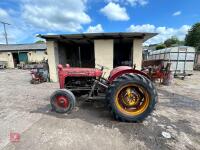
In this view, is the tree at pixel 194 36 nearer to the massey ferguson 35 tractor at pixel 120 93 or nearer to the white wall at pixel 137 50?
the white wall at pixel 137 50

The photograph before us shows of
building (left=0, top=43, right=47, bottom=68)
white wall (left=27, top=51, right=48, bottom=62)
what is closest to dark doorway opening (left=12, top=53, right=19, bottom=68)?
building (left=0, top=43, right=47, bottom=68)

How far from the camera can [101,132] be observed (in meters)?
2.53

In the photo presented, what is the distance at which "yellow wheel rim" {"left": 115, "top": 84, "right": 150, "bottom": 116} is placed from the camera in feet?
9.44

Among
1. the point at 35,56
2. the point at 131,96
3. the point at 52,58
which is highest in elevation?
the point at 35,56

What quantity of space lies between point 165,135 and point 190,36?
23.1m

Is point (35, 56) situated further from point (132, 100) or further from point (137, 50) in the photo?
point (132, 100)

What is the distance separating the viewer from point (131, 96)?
294cm

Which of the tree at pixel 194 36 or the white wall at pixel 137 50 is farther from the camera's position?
the tree at pixel 194 36

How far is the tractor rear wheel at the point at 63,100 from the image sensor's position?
3.11m

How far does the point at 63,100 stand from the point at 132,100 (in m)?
1.67

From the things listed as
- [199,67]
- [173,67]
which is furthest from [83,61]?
[199,67]

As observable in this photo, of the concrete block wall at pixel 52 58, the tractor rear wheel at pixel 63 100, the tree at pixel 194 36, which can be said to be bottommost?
the tractor rear wheel at pixel 63 100

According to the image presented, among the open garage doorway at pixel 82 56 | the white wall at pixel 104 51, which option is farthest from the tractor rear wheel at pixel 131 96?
the open garage doorway at pixel 82 56

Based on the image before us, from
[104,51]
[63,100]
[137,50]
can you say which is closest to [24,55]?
[104,51]
